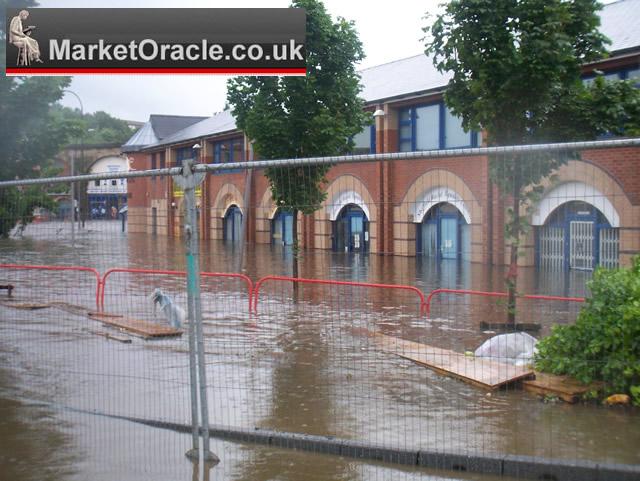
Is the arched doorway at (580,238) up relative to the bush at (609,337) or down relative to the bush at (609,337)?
up

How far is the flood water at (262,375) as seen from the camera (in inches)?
232

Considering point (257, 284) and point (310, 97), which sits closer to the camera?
point (257, 284)

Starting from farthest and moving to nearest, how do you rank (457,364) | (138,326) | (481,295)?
(138,326)
(481,295)
(457,364)

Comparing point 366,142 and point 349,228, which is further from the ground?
point 366,142

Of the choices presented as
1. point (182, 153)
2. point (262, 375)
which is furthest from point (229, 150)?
point (262, 375)

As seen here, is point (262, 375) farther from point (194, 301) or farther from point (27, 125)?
point (27, 125)

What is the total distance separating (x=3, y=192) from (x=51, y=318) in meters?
2.23

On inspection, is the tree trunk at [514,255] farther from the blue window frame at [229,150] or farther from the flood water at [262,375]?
the blue window frame at [229,150]

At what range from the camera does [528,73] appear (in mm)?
10922

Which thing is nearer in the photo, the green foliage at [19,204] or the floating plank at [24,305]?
the green foliage at [19,204]

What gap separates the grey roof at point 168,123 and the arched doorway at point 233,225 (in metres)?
54.3

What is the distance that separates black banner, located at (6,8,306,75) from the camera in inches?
457

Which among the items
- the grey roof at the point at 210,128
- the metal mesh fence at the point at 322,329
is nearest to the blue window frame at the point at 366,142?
the grey roof at the point at 210,128

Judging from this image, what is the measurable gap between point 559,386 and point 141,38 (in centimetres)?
810
